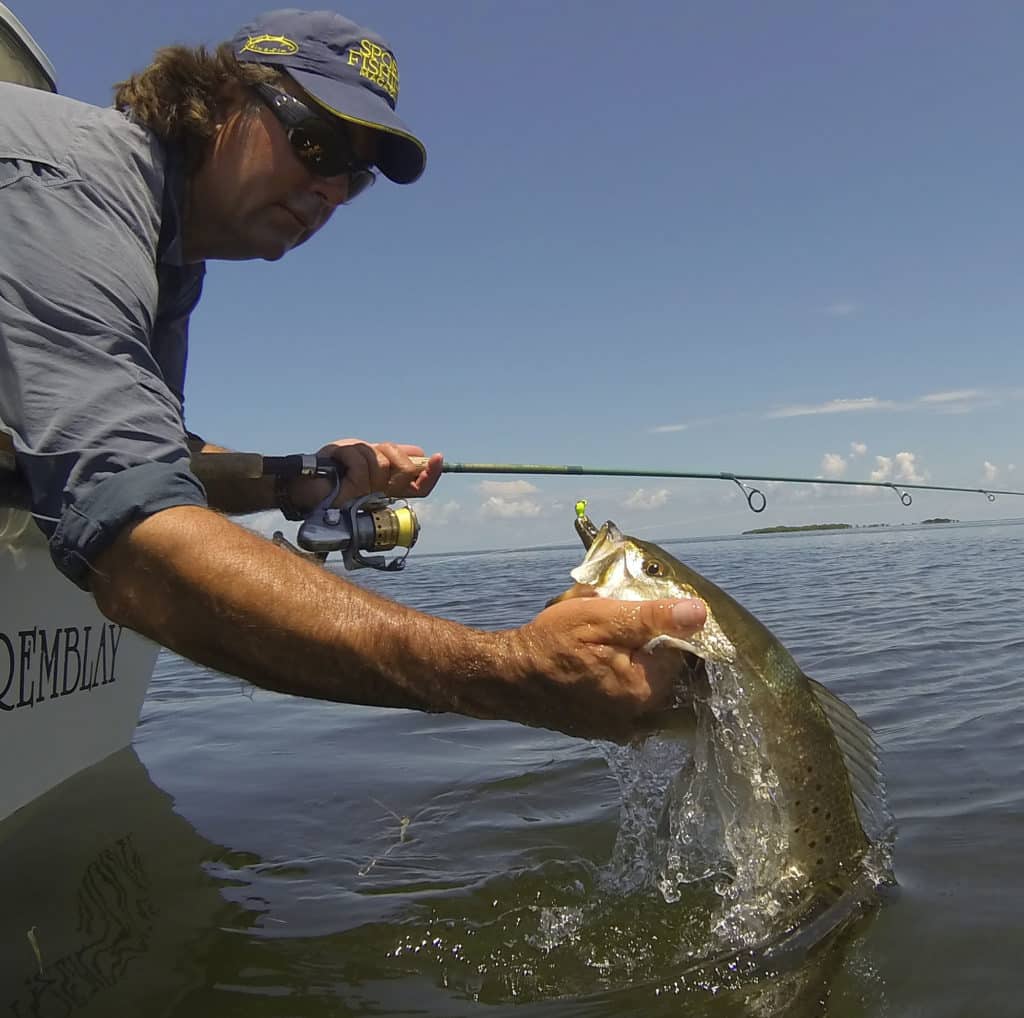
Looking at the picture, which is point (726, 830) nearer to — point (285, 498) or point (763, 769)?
point (763, 769)

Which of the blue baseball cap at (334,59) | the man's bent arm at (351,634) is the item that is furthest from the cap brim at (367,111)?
the man's bent arm at (351,634)

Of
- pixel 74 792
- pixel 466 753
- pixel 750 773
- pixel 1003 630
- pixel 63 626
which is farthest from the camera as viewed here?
pixel 1003 630

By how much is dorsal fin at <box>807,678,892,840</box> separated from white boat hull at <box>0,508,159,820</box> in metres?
2.75

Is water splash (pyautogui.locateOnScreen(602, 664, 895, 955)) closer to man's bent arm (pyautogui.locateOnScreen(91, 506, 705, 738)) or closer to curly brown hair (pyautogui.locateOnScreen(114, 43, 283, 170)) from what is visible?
man's bent arm (pyautogui.locateOnScreen(91, 506, 705, 738))

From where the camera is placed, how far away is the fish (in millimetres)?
2494

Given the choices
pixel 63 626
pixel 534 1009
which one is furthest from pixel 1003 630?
pixel 63 626

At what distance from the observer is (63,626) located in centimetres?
364

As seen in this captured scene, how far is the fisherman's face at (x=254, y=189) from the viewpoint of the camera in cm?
286

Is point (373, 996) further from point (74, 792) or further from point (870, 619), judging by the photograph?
point (870, 619)

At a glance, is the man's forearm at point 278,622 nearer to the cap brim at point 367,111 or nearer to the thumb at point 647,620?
the thumb at point 647,620

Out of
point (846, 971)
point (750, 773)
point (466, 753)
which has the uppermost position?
point (750, 773)

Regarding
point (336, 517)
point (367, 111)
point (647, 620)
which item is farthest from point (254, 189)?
point (647, 620)

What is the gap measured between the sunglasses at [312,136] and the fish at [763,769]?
1.46m

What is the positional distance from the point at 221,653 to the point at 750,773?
164 centimetres
